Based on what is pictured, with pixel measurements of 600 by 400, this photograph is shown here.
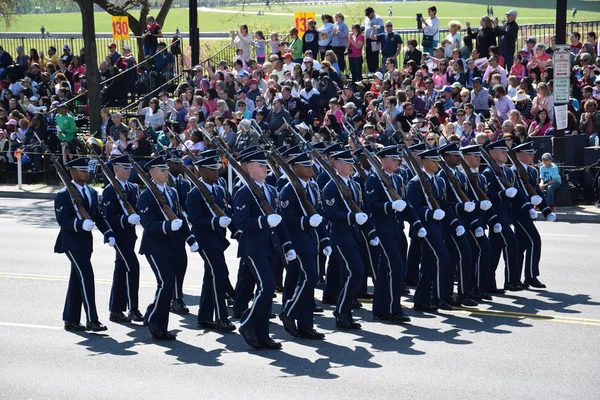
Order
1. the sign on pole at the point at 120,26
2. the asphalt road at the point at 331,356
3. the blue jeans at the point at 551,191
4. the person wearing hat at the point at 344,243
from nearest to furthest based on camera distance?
the asphalt road at the point at 331,356
the person wearing hat at the point at 344,243
the blue jeans at the point at 551,191
the sign on pole at the point at 120,26

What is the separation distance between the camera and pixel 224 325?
11.1m

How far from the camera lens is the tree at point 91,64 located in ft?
84.4

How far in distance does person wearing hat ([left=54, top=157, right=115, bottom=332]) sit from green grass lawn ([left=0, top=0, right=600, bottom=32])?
4368 cm

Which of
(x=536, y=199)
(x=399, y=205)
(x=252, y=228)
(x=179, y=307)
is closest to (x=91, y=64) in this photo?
(x=179, y=307)

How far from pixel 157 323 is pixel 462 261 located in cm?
363

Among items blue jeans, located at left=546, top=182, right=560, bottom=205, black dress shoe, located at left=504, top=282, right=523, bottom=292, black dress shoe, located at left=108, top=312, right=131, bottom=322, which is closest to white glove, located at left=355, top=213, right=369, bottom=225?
black dress shoe, located at left=108, top=312, right=131, bottom=322

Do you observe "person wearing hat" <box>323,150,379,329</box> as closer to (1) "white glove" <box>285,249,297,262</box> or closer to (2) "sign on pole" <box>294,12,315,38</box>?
(1) "white glove" <box>285,249,297,262</box>

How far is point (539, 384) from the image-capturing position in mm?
8961

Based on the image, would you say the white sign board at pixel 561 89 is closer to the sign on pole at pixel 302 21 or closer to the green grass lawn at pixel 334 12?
the sign on pole at pixel 302 21

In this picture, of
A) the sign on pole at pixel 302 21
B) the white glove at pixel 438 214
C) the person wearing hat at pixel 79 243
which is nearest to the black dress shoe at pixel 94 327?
the person wearing hat at pixel 79 243

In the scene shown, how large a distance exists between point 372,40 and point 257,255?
49.9 ft

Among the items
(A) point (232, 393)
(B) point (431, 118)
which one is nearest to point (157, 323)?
(A) point (232, 393)

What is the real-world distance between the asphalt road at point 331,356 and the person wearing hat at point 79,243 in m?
0.25

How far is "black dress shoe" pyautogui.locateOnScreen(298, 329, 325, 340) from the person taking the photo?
35.1 feet
